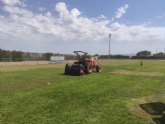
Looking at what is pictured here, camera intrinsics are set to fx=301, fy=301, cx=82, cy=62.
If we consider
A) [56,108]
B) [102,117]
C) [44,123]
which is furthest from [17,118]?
[102,117]

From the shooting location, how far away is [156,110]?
1004cm

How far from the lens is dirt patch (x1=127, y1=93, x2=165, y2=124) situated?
354 inches

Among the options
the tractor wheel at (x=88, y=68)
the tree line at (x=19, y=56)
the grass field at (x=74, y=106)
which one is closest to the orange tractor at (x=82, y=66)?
the tractor wheel at (x=88, y=68)

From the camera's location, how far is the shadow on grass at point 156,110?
8.80 metres

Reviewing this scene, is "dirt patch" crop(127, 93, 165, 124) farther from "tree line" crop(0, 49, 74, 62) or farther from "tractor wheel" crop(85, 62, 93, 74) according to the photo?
"tree line" crop(0, 49, 74, 62)

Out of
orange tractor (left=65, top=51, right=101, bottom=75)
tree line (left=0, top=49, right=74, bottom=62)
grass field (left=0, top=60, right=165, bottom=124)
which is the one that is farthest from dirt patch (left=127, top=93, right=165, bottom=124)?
tree line (left=0, top=49, right=74, bottom=62)

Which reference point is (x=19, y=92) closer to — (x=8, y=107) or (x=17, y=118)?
(x=8, y=107)

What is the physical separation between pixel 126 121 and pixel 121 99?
141 inches

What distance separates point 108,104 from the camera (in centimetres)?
1096

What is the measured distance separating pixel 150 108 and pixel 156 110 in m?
0.39

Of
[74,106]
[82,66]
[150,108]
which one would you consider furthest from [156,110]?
[82,66]

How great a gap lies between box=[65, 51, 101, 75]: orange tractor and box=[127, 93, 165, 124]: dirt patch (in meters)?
11.6

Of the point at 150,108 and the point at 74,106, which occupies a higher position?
the point at 74,106

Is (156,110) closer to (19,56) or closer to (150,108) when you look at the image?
(150,108)
